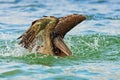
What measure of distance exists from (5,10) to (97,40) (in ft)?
23.2

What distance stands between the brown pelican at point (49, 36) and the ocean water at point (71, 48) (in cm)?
13

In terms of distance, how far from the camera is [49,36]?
27.3ft

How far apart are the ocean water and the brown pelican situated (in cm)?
13

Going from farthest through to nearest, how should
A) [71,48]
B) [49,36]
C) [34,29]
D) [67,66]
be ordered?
1. [71,48]
2. [49,36]
3. [34,29]
4. [67,66]

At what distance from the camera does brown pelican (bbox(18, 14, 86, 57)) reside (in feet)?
27.1

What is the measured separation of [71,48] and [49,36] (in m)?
1.60

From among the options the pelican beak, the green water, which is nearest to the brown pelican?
the pelican beak

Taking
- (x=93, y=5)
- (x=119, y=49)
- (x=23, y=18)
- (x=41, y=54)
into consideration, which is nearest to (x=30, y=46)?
(x=41, y=54)

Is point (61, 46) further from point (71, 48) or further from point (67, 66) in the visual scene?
point (71, 48)

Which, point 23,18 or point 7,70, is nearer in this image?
point 7,70

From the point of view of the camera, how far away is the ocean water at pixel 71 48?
7629 millimetres

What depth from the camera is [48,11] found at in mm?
17109

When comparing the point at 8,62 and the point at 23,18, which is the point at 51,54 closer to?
the point at 8,62

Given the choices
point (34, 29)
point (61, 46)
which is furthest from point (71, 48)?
point (34, 29)
